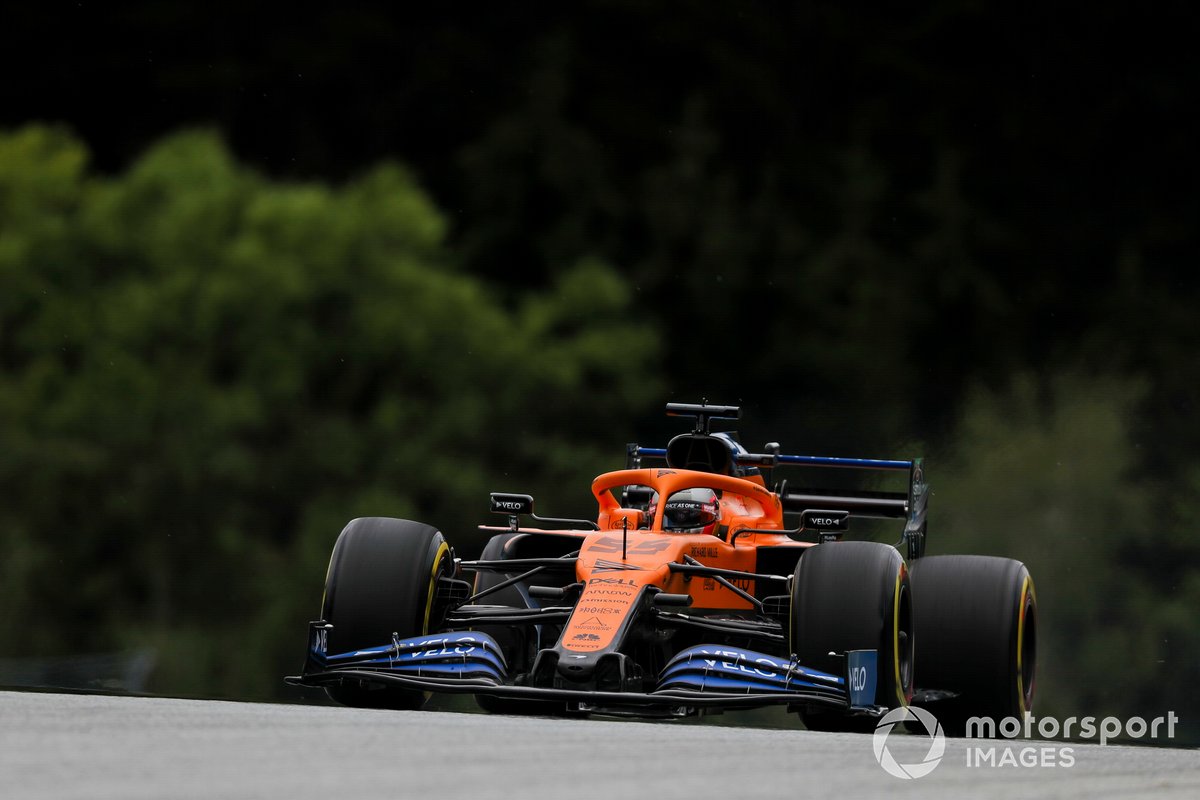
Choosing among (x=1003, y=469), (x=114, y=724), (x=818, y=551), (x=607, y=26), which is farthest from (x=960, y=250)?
(x=114, y=724)

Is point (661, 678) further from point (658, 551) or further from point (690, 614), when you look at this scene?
point (690, 614)

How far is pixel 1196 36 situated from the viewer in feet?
78.2

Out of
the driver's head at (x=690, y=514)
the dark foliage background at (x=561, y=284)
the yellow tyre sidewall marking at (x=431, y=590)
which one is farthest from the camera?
the dark foliage background at (x=561, y=284)

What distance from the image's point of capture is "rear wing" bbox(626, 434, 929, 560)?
27.7ft

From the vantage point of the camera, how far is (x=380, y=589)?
7.38 meters

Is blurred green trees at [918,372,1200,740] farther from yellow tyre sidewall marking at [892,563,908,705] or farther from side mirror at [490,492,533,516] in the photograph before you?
yellow tyre sidewall marking at [892,563,908,705]

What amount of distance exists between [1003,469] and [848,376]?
6458mm

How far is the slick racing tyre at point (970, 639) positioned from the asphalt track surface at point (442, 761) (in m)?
2.32

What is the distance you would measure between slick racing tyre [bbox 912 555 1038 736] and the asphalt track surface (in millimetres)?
2325

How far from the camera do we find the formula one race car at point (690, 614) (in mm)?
6590

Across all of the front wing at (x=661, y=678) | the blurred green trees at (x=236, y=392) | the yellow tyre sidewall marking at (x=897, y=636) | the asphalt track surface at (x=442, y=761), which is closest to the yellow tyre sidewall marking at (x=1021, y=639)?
the yellow tyre sidewall marking at (x=897, y=636)

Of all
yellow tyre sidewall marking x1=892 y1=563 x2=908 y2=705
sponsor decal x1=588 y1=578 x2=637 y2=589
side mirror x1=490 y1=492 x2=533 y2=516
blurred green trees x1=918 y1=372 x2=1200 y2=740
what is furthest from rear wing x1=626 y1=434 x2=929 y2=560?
blurred green trees x1=918 y1=372 x2=1200 y2=740

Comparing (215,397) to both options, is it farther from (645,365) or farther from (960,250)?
(960,250)

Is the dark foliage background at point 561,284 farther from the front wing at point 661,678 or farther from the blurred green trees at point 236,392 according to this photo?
the front wing at point 661,678
